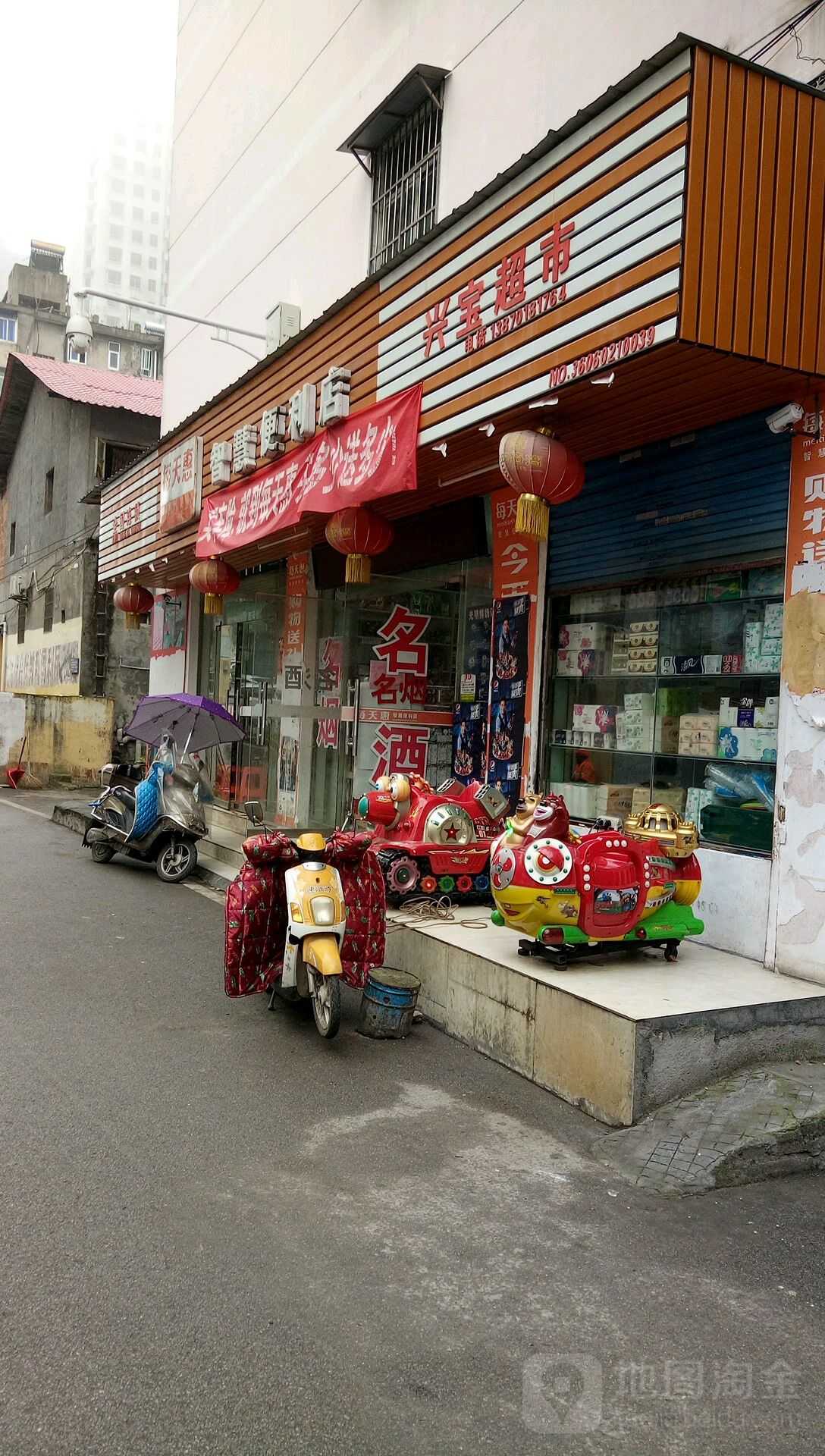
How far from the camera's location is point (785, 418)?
5.90 metres

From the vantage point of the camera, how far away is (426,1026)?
253 inches

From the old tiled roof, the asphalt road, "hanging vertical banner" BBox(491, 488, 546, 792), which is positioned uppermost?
the old tiled roof

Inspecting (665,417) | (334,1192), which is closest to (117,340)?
(665,417)

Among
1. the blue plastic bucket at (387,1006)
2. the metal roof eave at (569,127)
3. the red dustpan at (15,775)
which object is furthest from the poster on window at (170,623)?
the blue plastic bucket at (387,1006)

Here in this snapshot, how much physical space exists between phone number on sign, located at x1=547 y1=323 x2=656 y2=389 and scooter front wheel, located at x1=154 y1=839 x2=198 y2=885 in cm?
727

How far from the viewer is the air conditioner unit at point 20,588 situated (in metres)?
27.1

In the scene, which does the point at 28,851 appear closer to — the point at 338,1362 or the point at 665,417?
the point at 665,417

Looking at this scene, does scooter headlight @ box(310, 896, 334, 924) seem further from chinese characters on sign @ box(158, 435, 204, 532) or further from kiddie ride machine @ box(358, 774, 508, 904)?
chinese characters on sign @ box(158, 435, 204, 532)

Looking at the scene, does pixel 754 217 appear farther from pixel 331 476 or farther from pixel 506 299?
pixel 331 476

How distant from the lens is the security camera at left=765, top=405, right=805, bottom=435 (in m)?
5.85

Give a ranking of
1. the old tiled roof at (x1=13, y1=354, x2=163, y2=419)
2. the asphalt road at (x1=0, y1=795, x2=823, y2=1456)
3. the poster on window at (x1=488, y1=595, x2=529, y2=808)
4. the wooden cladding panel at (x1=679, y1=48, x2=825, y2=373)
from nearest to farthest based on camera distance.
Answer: the asphalt road at (x1=0, y1=795, x2=823, y2=1456), the wooden cladding panel at (x1=679, y1=48, x2=825, y2=373), the poster on window at (x1=488, y1=595, x2=529, y2=808), the old tiled roof at (x1=13, y1=354, x2=163, y2=419)

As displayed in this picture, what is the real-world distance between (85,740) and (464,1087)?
16.9 m

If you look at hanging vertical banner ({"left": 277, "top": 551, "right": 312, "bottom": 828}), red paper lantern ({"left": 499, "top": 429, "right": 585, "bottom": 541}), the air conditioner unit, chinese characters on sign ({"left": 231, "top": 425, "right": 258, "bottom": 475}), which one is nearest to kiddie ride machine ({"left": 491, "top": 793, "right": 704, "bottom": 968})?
red paper lantern ({"left": 499, "top": 429, "right": 585, "bottom": 541})

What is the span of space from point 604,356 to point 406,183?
6183mm
